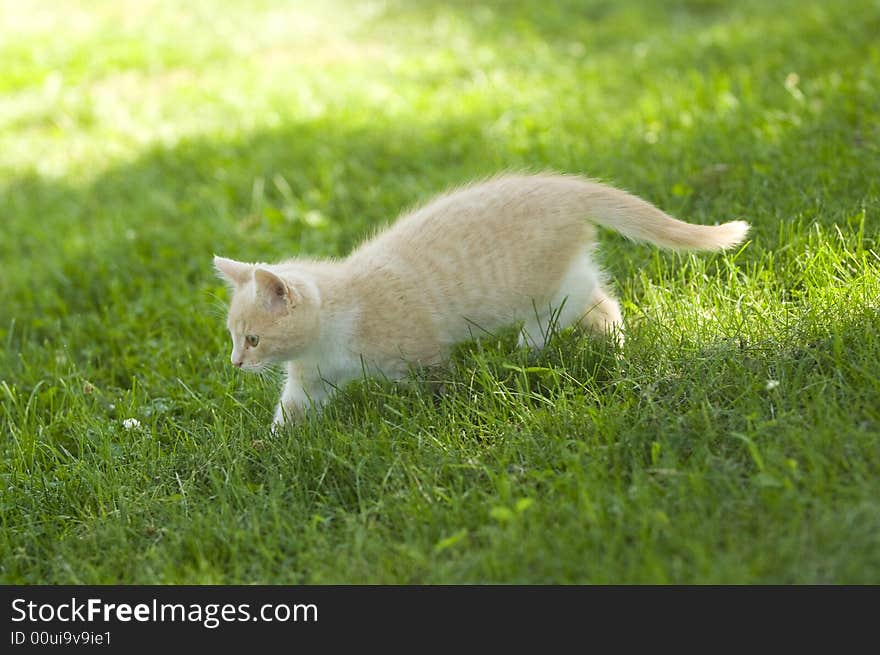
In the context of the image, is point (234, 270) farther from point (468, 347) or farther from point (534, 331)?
point (534, 331)

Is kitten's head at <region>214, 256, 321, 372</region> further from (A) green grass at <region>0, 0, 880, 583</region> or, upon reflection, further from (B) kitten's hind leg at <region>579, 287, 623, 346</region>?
(B) kitten's hind leg at <region>579, 287, 623, 346</region>

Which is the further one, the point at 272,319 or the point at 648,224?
the point at 648,224

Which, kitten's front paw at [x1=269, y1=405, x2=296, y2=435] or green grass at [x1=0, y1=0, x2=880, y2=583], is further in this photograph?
kitten's front paw at [x1=269, y1=405, x2=296, y2=435]

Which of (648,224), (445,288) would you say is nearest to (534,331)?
(445,288)

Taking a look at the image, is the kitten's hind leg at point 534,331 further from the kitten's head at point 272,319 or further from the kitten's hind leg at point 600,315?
the kitten's head at point 272,319

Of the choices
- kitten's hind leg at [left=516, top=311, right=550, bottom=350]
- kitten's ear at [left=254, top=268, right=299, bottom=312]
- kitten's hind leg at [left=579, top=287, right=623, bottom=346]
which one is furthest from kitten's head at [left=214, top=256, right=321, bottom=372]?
kitten's hind leg at [left=579, top=287, right=623, bottom=346]

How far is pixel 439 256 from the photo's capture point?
11.8 ft

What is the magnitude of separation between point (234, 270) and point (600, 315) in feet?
4.89

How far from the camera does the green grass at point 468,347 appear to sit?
250cm

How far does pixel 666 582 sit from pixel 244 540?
126cm

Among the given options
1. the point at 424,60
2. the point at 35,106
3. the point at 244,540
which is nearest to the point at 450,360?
the point at 244,540

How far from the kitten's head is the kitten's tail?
117 centimetres

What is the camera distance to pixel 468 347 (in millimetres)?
3645

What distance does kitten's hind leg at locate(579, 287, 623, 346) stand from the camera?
140 inches
